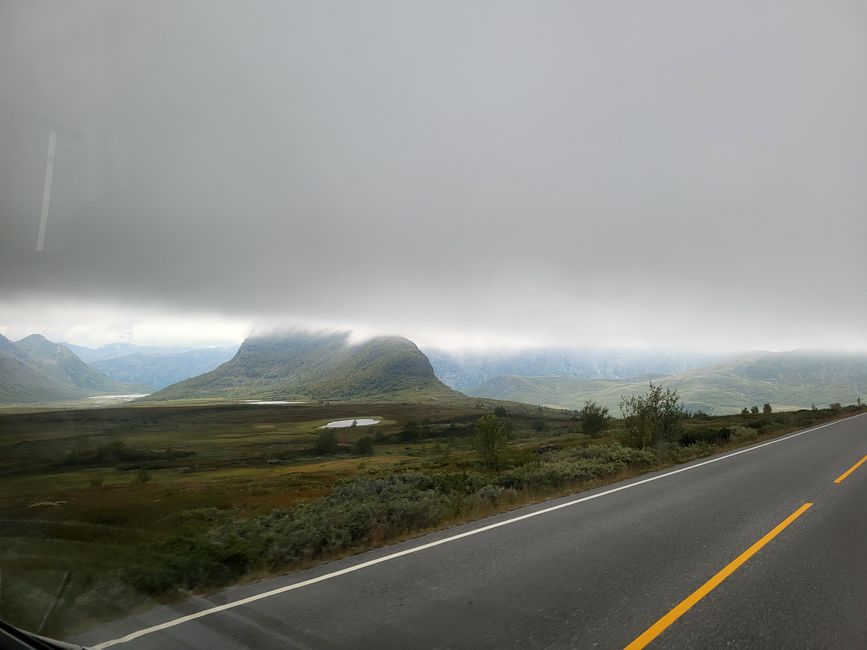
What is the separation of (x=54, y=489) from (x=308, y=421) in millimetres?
104558

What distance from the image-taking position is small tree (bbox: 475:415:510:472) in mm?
56406

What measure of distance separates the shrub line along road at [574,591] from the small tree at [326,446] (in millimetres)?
94837

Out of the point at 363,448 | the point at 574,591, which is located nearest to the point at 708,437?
the point at 574,591

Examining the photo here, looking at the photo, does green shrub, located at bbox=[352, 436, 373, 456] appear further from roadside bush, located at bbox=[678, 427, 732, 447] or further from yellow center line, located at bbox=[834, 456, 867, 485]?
yellow center line, located at bbox=[834, 456, 867, 485]

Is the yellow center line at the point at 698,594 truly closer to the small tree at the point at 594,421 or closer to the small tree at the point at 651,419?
the small tree at the point at 651,419

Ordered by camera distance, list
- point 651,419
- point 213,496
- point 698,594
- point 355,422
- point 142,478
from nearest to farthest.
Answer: point 698,594 → point 651,419 → point 213,496 → point 142,478 → point 355,422

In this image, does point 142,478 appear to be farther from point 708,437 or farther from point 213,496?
point 708,437

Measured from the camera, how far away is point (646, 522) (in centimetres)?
941

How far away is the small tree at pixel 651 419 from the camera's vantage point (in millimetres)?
32938

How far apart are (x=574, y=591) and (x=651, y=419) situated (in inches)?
1248

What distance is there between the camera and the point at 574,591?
5961 millimetres

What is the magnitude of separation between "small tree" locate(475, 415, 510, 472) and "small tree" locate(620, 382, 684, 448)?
23.2 m

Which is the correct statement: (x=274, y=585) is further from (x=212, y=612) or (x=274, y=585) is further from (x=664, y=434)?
(x=664, y=434)

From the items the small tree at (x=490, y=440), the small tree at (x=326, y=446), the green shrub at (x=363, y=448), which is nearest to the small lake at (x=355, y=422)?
the small tree at (x=326, y=446)
